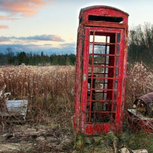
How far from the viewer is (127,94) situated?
20.8 feet

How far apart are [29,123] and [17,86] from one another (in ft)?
5.79

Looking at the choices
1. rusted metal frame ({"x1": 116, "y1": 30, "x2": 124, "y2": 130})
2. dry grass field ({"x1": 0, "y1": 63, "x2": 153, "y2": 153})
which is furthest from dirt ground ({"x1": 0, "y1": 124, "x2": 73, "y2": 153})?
rusted metal frame ({"x1": 116, "y1": 30, "x2": 124, "y2": 130})

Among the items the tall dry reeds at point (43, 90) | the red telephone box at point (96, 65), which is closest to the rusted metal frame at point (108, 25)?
the red telephone box at point (96, 65)

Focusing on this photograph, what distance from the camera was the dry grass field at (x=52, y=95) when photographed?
196 inches

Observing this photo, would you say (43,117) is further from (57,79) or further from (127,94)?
(127,94)

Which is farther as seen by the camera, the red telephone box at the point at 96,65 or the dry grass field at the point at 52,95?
the dry grass field at the point at 52,95

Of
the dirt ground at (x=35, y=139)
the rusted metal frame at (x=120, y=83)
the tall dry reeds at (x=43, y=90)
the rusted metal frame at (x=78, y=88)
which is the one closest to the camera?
the dirt ground at (x=35, y=139)

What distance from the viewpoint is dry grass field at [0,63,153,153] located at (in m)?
4.98

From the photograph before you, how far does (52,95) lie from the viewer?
7.40 metres

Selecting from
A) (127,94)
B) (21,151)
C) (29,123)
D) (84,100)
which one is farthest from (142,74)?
(21,151)

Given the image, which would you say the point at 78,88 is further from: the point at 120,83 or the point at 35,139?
the point at 35,139

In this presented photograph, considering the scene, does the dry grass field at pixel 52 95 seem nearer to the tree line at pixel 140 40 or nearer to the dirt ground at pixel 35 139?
the dirt ground at pixel 35 139

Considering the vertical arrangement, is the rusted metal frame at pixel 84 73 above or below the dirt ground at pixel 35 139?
above

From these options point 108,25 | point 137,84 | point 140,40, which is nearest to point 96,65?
point 108,25
